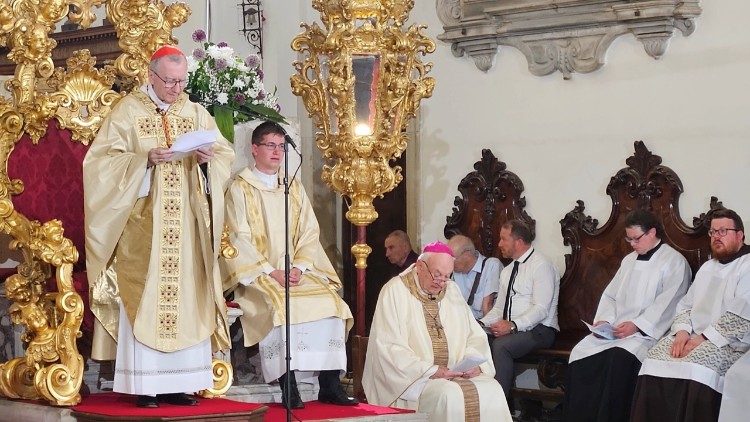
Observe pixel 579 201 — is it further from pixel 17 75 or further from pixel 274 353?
pixel 17 75

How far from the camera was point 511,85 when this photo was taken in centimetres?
1262

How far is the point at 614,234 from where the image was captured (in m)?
11.8

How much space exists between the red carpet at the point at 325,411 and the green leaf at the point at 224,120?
174cm

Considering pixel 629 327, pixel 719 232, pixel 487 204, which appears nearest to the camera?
pixel 719 232

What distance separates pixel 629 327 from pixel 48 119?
4.46 metres

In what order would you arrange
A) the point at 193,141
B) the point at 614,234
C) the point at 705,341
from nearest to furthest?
the point at 193,141 < the point at 705,341 < the point at 614,234

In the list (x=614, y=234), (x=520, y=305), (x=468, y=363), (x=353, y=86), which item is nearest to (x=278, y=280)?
(x=468, y=363)

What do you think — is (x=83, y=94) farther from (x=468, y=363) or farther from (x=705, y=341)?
(x=705, y=341)

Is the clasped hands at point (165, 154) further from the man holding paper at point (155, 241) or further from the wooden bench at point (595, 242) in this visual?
the wooden bench at point (595, 242)

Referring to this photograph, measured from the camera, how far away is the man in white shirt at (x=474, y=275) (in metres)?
12.0

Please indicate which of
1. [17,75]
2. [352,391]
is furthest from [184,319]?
[352,391]

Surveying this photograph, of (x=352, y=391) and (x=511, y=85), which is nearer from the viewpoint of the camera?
(x=352, y=391)

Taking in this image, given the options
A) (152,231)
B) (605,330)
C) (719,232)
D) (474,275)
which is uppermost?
(152,231)

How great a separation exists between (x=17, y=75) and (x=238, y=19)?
627 centimetres
